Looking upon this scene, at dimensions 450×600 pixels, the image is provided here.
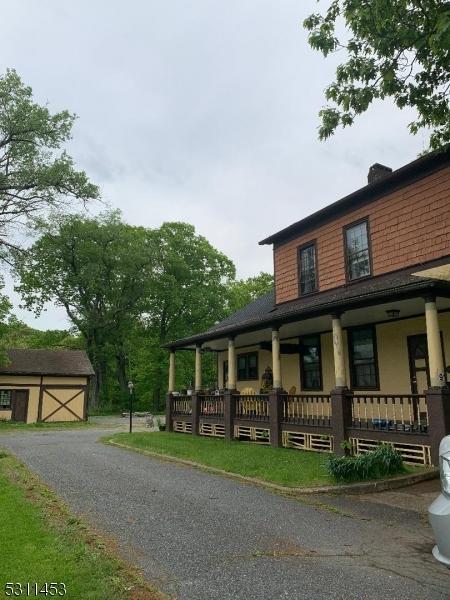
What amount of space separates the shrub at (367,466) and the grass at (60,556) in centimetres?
428

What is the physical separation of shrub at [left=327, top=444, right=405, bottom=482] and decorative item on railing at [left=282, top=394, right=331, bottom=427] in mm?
3229

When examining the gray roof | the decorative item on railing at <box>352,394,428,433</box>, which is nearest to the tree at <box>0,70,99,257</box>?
the gray roof

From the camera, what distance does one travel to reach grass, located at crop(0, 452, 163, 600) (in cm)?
351

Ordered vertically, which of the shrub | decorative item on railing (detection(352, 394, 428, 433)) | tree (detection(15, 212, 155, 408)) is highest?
tree (detection(15, 212, 155, 408))

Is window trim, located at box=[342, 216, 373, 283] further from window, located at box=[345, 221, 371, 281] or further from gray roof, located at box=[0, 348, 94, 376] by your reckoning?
gray roof, located at box=[0, 348, 94, 376]

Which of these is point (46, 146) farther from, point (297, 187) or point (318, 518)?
point (318, 518)

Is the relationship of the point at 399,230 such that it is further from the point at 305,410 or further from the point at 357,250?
the point at 305,410

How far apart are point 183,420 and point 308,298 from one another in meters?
6.91

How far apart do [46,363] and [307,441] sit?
25982mm

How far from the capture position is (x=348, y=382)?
13539 millimetres

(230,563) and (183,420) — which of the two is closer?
(230,563)

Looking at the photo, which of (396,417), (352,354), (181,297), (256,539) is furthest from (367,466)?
(181,297)

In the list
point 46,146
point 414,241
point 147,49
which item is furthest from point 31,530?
point 46,146

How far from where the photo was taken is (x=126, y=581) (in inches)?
145
